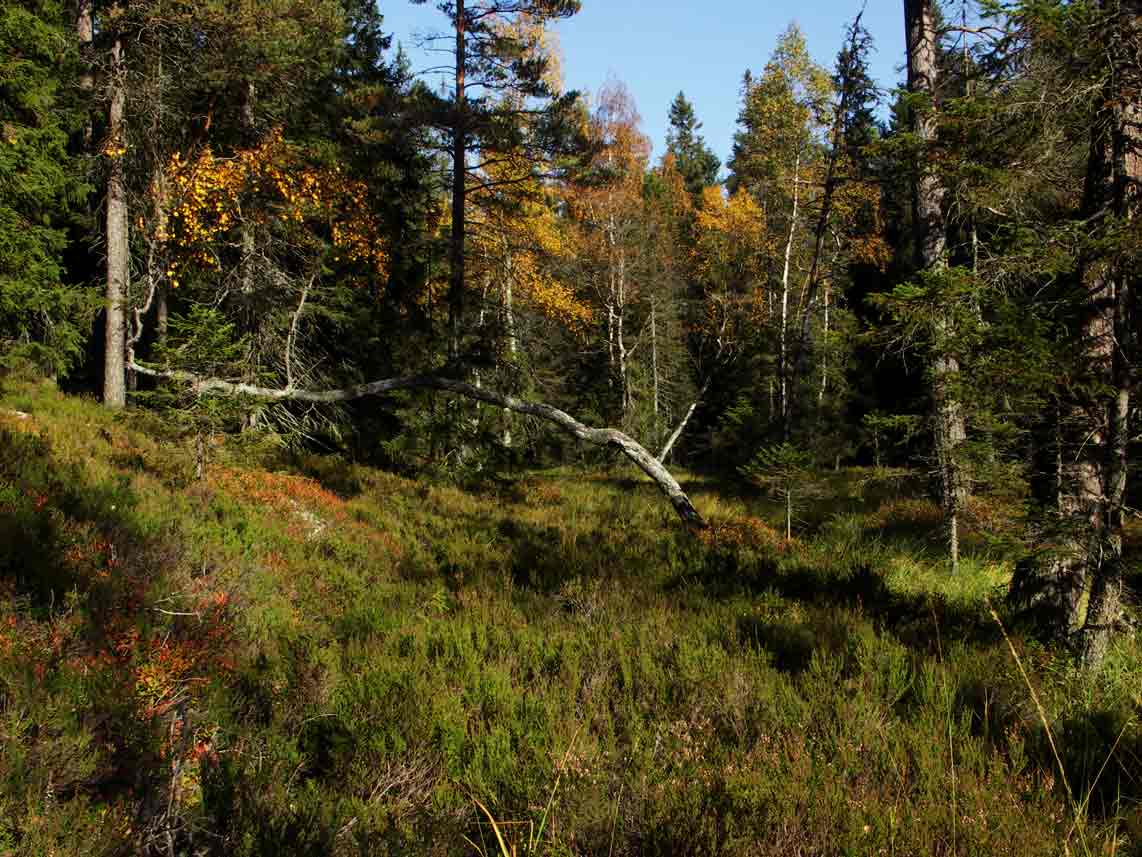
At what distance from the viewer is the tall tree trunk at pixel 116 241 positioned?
11273mm

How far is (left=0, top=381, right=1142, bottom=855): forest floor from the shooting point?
2750 mm

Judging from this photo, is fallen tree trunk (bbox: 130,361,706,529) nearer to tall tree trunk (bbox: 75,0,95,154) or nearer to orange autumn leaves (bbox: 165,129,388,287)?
orange autumn leaves (bbox: 165,129,388,287)

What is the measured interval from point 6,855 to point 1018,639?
5.87m

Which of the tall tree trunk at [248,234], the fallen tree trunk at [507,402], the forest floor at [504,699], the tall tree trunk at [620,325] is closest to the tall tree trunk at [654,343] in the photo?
the tall tree trunk at [620,325]

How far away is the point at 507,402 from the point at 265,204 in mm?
7755

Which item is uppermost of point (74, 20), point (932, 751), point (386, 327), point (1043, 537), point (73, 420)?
point (74, 20)

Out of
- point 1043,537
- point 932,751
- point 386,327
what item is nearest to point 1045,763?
point 932,751

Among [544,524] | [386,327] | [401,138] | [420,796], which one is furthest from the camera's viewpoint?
[386,327]

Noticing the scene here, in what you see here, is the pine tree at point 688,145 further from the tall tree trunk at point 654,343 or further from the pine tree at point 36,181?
the pine tree at point 36,181

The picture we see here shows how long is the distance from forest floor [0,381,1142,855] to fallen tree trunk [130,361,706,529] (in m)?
1.54

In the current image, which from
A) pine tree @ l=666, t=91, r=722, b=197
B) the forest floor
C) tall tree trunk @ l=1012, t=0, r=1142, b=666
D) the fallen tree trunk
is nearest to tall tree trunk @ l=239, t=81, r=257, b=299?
the fallen tree trunk

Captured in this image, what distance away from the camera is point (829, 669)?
4.03m

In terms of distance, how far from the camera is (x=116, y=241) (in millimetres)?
11719

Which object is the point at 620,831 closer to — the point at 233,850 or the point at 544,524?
the point at 233,850
